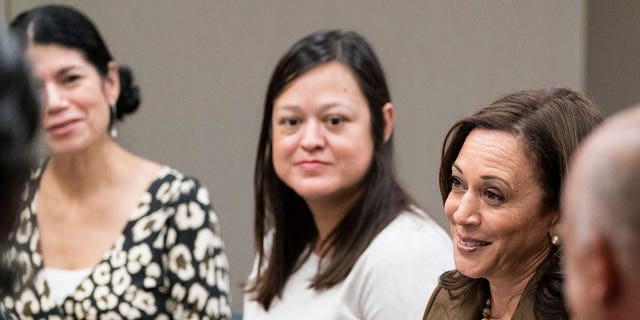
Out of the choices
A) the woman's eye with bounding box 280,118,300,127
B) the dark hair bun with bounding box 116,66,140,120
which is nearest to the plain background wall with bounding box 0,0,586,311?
the dark hair bun with bounding box 116,66,140,120

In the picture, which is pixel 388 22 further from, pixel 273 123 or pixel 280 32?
pixel 273 123

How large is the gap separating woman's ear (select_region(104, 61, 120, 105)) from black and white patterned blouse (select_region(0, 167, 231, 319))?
29cm

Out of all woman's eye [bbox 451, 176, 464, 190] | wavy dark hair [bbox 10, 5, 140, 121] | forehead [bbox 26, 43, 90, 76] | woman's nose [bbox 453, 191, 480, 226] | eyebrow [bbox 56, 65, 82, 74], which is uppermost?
wavy dark hair [bbox 10, 5, 140, 121]

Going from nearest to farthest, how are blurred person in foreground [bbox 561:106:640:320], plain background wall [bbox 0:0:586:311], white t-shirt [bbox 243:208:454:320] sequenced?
blurred person in foreground [bbox 561:106:640:320] → white t-shirt [bbox 243:208:454:320] → plain background wall [bbox 0:0:586:311]

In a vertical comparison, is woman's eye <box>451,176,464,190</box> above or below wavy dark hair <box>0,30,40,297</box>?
below

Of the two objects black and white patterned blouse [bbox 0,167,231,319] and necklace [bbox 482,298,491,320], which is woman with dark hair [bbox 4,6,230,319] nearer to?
black and white patterned blouse [bbox 0,167,231,319]

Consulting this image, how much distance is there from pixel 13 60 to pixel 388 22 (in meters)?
3.75

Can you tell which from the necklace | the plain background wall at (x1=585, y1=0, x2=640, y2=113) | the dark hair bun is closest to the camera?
the necklace

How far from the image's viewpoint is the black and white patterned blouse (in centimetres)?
310

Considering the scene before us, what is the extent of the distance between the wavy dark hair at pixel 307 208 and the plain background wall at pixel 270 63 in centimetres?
162

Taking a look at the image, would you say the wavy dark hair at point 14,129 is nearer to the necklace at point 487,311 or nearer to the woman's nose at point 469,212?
the woman's nose at point 469,212

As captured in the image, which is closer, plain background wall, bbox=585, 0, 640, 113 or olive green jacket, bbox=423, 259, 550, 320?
olive green jacket, bbox=423, 259, 550, 320

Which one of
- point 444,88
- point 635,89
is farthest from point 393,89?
point 635,89

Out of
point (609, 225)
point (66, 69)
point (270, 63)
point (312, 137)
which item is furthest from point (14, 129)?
point (270, 63)
